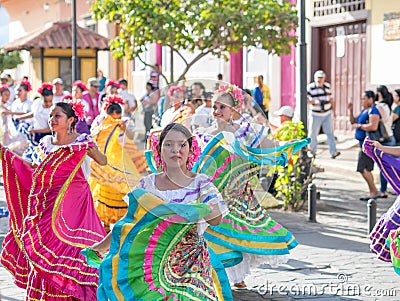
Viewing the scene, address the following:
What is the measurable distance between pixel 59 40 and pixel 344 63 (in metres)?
8.35

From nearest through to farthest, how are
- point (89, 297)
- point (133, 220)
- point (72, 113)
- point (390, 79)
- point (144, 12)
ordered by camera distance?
point (133, 220) → point (89, 297) → point (72, 113) → point (144, 12) → point (390, 79)

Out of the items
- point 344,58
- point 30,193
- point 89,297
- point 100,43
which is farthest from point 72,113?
point 100,43

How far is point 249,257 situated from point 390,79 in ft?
38.4

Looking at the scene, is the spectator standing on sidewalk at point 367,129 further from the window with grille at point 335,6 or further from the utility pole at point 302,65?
the window with grille at point 335,6

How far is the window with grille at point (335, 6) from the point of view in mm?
20109

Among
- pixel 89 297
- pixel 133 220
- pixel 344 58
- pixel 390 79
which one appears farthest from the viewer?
pixel 344 58

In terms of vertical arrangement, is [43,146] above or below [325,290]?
above

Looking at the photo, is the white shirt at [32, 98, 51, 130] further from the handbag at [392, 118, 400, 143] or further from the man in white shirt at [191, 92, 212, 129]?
the man in white shirt at [191, 92, 212, 129]

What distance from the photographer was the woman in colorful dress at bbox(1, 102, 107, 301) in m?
6.45

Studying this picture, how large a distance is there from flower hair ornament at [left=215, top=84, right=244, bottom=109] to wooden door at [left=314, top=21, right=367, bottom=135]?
14.2 metres

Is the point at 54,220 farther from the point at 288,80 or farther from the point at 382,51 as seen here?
the point at 288,80

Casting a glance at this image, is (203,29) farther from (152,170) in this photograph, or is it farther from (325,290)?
(152,170)

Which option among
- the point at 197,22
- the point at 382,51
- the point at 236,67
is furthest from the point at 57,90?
the point at 236,67

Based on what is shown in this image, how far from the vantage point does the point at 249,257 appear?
306 inches
